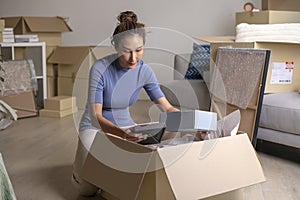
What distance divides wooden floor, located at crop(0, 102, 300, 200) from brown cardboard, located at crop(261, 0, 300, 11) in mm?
1378

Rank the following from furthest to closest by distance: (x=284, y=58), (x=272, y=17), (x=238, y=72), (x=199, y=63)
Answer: (x=199, y=63) < (x=272, y=17) < (x=284, y=58) < (x=238, y=72)

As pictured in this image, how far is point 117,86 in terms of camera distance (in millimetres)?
2035

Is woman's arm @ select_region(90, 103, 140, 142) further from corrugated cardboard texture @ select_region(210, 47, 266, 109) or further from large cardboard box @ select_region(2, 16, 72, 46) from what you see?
large cardboard box @ select_region(2, 16, 72, 46)

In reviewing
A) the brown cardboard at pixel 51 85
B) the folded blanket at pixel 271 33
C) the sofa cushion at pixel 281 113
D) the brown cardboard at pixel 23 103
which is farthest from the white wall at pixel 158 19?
the sofa cushion at pixel 281 113

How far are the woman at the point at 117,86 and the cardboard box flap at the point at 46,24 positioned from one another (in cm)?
237

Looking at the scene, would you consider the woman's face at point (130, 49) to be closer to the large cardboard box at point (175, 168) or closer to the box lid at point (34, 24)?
the large cardboard box at point (175, 168)

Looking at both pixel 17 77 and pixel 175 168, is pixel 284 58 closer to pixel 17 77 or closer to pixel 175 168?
pixel 175 168

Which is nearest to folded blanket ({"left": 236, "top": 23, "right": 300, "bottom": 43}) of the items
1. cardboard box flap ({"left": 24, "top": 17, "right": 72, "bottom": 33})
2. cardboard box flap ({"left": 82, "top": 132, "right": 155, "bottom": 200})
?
cardboard box flap ({"left": 82, "top": 132, "right": 155, "bottom": 200})

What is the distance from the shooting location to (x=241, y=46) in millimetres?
2652

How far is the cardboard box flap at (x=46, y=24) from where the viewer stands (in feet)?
13.7

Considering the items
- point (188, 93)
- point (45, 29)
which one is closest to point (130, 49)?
point (188, 93)

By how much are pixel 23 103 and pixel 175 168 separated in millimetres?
2660

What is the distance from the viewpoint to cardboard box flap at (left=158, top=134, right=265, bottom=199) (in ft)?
4.99

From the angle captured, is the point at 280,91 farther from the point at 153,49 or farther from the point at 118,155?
the point at 153,49
